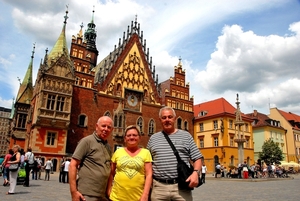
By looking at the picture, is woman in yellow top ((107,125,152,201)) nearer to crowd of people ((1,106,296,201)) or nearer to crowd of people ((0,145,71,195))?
crowd of people ((1,106,296,201))

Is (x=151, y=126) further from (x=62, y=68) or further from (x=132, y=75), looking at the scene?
(x=62, y=68)

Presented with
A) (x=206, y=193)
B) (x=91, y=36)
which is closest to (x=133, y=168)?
(x=206, y=193)

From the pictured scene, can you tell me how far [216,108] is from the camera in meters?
42.4

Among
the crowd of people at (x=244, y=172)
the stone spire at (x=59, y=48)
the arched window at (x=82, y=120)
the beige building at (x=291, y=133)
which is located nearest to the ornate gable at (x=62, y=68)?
the stone spire at (x=59, y=48)

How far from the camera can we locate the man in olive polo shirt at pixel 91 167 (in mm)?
3713

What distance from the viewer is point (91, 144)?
3953 millimetres

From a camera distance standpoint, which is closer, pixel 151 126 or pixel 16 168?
pixel 16 168

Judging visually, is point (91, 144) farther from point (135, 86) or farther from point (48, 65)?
point (135, 86)

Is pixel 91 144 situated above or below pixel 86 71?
below

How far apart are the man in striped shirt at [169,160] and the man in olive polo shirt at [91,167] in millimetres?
748

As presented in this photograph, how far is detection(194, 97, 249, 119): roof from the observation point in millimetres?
41125

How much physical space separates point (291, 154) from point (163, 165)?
5748 cm

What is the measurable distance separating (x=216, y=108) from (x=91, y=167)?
40366 mm

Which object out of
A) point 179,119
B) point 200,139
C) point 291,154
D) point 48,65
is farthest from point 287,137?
point 48,65
